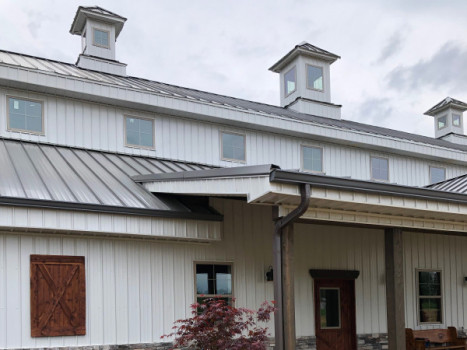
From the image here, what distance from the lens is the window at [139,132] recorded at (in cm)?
1287

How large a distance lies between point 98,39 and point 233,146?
17.1 feet

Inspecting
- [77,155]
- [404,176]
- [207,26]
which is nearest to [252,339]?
[77,155]

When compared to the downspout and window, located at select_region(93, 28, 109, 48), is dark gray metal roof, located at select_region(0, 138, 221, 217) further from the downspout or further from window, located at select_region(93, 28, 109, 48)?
window, located at select_region(93, 28, 109, 48)

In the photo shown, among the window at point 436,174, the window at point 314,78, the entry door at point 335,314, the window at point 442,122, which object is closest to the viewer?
the entry door at point 335,314

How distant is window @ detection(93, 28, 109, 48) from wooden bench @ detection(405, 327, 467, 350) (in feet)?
35.4

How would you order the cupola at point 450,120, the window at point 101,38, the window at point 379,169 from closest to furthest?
the window at point 101,38 < the window at point 379,169 < the cupola at point 450,120

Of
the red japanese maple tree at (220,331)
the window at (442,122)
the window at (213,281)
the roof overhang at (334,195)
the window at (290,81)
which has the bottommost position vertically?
the red japanese maple tree at (220,331)

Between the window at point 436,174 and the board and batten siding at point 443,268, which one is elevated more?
the window at point 436,174

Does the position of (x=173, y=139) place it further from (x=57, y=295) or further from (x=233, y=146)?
(x=57, y=295)

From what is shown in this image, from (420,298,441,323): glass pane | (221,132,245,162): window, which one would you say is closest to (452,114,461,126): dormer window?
(420,298,441,323): glass pane

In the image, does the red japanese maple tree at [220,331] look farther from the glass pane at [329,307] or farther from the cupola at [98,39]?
the cupola at [98,39]

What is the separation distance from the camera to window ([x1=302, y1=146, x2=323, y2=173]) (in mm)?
15398

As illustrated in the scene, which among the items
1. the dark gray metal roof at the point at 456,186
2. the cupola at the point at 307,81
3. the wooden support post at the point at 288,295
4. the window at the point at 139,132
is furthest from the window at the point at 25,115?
the dark gray metal roof at the point at 456,186

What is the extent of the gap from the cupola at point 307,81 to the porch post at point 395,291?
8.79m
